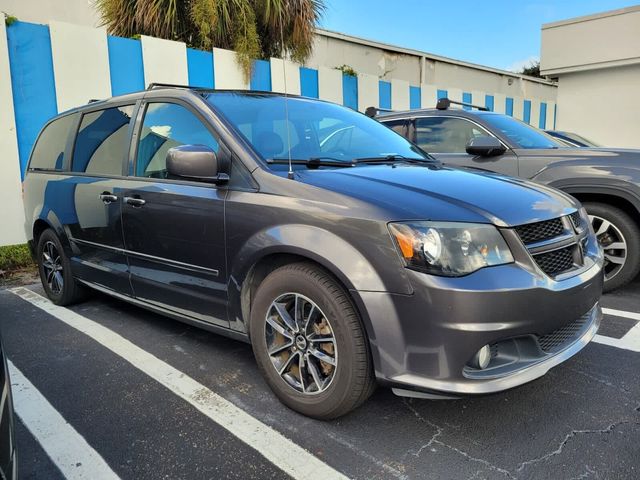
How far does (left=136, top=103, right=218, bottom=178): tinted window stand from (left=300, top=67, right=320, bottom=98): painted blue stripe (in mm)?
6029

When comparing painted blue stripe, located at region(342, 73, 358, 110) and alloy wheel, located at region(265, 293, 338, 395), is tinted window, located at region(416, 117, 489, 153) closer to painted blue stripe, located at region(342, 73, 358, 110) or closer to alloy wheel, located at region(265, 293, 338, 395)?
alloy wheel, located at region(265, 293, 338, 395)

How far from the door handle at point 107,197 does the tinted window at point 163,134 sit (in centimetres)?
27

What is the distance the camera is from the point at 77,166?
4133 mm

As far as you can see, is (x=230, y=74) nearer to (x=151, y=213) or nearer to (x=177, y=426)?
(x=151, y=213)

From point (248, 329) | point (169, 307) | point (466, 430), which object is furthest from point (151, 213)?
point (466, 430)

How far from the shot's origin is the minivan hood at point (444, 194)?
7.36ft

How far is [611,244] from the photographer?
4.50 metres

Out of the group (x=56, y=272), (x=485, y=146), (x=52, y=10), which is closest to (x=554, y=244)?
(x=485, y=146)

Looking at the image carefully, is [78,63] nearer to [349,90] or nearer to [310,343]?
[349,90]

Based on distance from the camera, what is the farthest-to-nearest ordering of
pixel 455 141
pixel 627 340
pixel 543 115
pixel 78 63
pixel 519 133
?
pixel 543 115 < pixel 78 63 < pixel 455 141 < pixel 519 133 < pixel 627 340

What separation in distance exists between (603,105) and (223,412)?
16377 millimetres

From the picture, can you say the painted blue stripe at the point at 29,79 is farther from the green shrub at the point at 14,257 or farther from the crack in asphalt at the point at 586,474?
the crack in asphalt at the point at 586,474

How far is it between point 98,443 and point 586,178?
13.9 feet

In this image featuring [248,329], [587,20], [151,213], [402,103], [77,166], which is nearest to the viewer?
[248,329]
